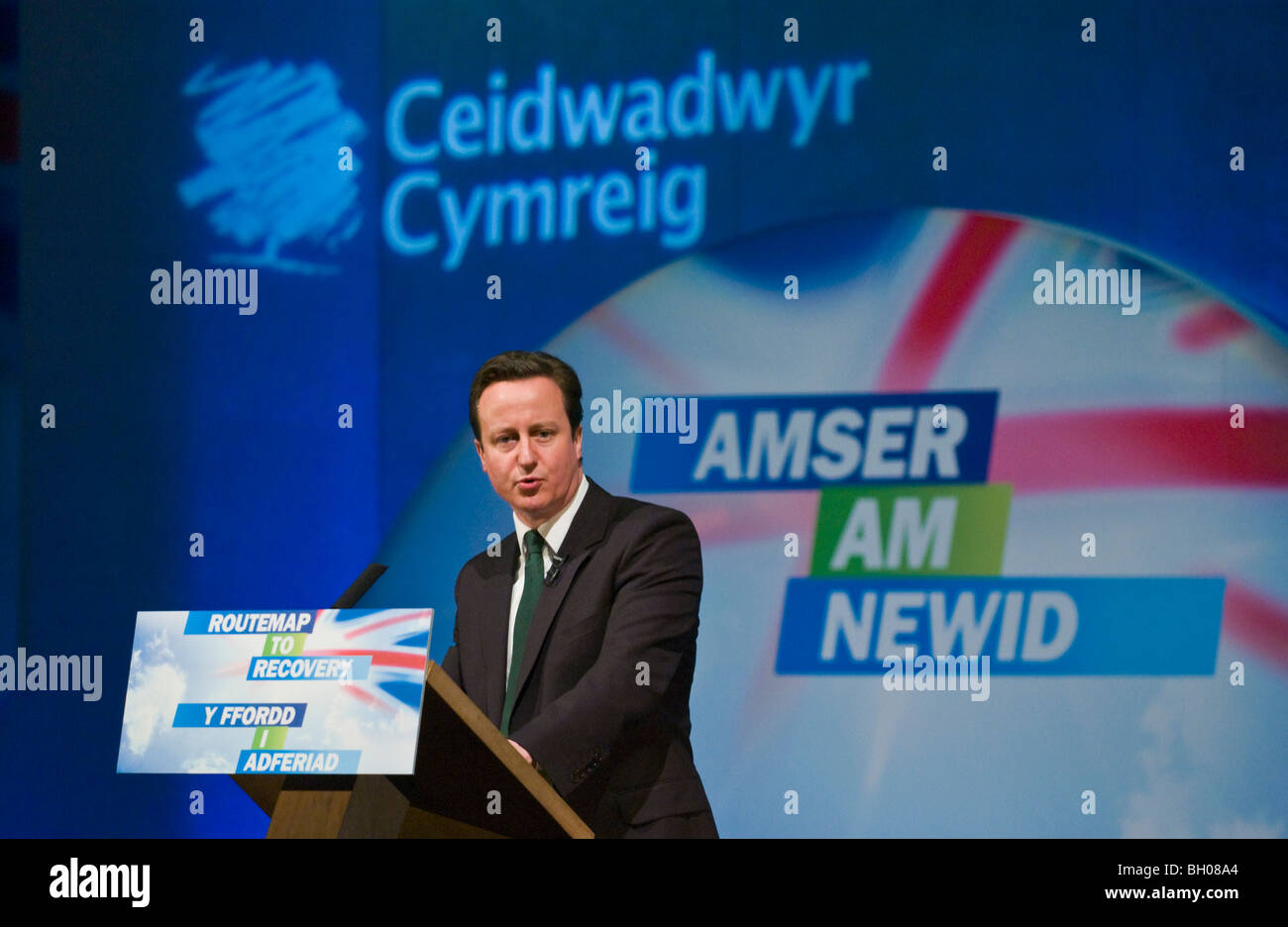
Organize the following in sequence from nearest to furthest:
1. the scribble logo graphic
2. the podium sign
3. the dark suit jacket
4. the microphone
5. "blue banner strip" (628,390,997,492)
Result: the podium sign → the dark suit jacket → the microphone → "blue banner strip" (628,390,997,492) → the scribble logo graphic

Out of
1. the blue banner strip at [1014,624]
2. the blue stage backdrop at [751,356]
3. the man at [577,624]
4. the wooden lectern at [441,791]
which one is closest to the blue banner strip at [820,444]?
the blue stage backdrop at [751,356]

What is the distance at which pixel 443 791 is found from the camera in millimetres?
2762

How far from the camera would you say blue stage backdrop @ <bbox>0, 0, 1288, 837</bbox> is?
4.81 meters

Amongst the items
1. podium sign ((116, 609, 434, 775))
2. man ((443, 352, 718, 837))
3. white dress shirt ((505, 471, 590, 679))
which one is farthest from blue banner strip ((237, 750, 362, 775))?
white dress shirt ((505, 471, 590, 679))

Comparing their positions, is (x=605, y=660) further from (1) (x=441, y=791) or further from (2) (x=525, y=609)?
(1) (x=441, y=791)

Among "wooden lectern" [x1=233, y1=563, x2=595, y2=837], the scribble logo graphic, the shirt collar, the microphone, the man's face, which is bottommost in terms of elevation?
"wooden lectern" [x1=233, y1=563, x2=595, y2=837]

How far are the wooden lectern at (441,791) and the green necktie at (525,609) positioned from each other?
1.55 ft

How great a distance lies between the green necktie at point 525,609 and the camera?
3.25 metres

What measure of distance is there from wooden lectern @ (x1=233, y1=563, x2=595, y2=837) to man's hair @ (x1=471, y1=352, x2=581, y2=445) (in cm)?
91

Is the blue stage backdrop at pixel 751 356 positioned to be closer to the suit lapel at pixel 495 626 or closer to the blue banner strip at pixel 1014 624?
the blue banner strip at pixel 1014 624

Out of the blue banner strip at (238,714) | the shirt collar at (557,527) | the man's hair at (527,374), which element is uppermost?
the man's hair at (527,374)

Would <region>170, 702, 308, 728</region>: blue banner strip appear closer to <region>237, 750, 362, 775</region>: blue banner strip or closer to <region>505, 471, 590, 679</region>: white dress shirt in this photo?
<region>237, 750, 362, 775</region>: blue banner strip
